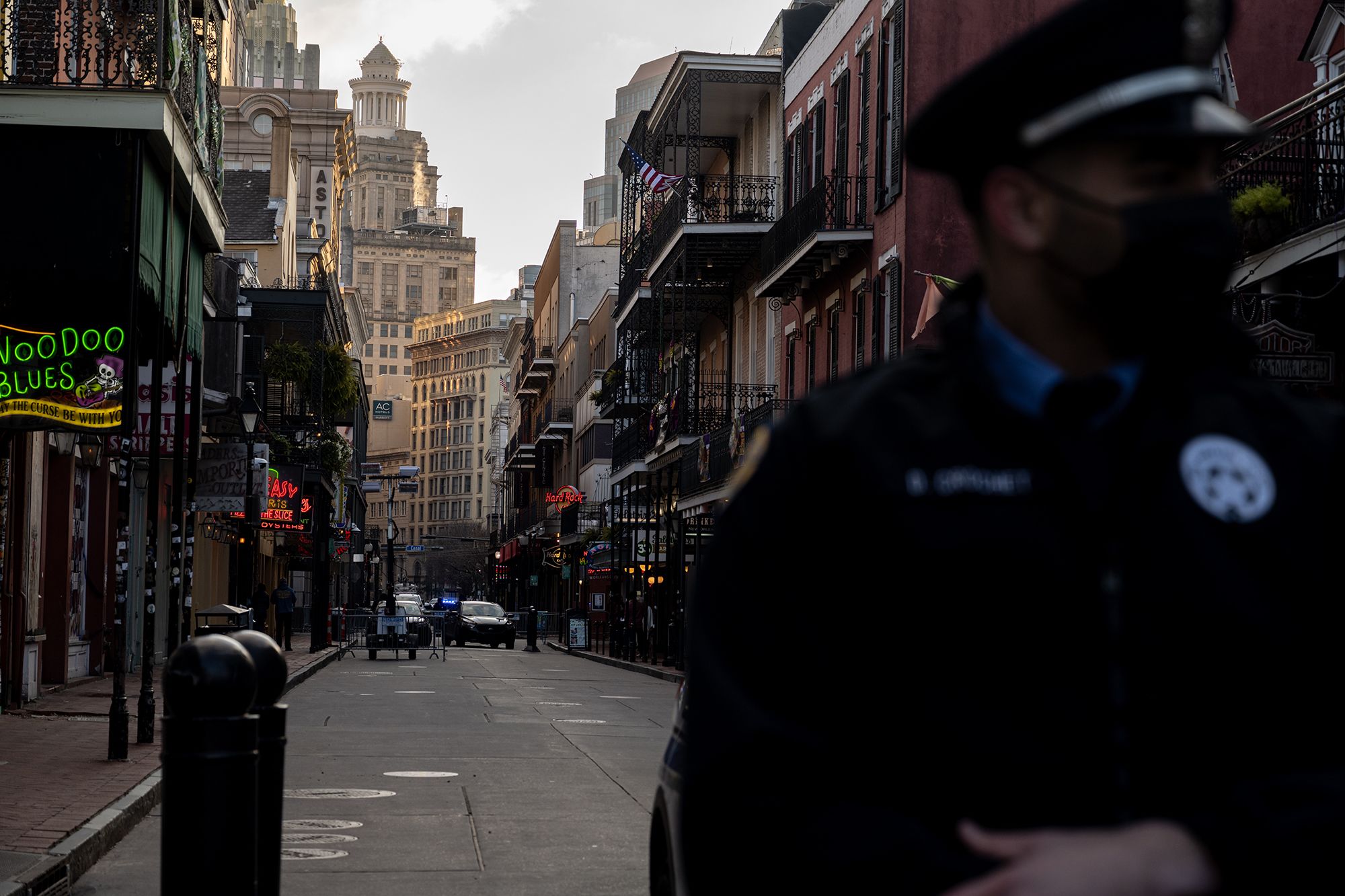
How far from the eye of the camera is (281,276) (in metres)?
56.2

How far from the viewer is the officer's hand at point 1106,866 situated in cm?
179

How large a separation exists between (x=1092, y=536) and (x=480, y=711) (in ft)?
65.3

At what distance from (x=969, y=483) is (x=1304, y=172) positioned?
13.9 m

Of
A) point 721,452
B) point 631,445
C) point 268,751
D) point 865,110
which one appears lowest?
point 268,751

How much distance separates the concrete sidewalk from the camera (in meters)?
8.64

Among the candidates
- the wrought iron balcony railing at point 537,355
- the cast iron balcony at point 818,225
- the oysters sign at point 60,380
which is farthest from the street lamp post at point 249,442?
the wrought iron balcony railing at point 537,355

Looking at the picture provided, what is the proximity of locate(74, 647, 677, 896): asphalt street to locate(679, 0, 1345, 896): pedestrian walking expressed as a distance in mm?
6812

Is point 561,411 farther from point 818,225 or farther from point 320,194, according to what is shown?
point 818,225

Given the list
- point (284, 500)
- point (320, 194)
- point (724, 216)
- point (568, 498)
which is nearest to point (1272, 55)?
point (724, 216)

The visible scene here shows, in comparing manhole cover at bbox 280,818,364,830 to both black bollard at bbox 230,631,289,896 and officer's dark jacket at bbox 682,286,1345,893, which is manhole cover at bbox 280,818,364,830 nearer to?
black bollard at bbox 230,631,289,896

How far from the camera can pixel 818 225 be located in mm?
28766

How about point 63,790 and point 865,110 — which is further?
point 865,110

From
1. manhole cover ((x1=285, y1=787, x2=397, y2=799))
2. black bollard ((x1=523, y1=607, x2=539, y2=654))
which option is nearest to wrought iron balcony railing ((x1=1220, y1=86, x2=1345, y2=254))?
manhole cover ((x1=285, y1=787, x2=397, y2=799))

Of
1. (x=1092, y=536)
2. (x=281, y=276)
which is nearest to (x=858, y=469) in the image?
(x=1092, y=536)
